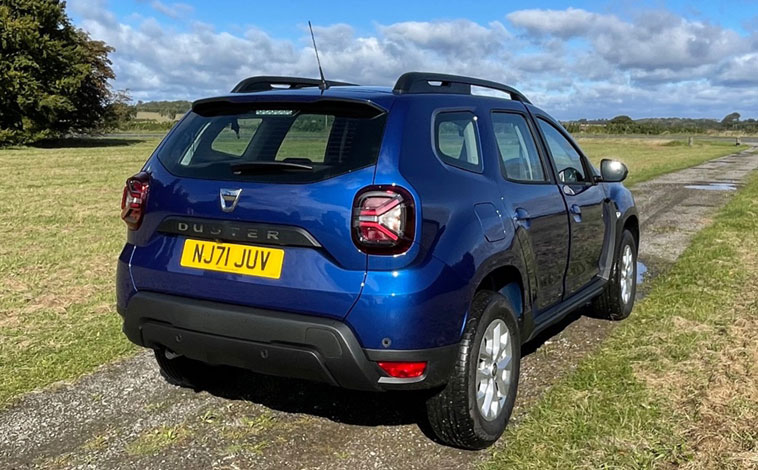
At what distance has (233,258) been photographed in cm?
306

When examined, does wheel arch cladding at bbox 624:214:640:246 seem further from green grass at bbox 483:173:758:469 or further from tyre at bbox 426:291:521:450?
tyre at bbox 426:291:521:450

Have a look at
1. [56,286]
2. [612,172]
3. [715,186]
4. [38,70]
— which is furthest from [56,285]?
[38,70]

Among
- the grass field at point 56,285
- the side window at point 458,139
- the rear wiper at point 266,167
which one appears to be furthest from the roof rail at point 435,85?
the grass field at point 56,285

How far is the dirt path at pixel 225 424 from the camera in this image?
329 centimetres

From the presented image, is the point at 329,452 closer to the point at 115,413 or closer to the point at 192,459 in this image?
the point at 192,459

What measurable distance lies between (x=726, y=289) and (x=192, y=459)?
511 cm

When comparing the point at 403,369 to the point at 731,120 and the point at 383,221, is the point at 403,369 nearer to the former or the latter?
the point at 383,221

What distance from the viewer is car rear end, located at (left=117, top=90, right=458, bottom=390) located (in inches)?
113

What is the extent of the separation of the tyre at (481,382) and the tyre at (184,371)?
Result: 5.10 feet

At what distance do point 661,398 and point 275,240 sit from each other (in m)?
2.43

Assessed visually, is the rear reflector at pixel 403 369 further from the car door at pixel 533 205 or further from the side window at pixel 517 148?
the side window at pixel 517 148

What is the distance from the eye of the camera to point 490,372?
11.1ft

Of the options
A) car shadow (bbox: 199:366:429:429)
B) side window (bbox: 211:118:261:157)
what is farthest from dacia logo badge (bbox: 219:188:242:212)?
car shadow (bbox: 199:366:429:429)

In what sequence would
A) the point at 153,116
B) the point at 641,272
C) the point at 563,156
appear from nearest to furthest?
1. the point at 563,156
2. the point at 641,272
3. the point at 153,116
